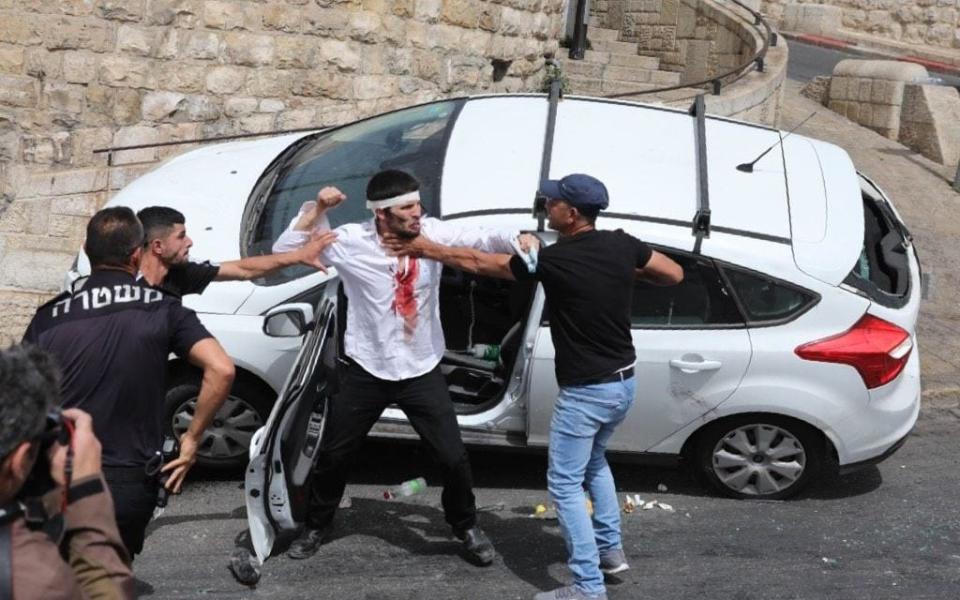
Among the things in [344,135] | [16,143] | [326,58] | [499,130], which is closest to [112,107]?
[16,143]

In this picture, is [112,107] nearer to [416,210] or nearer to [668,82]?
[416,210]

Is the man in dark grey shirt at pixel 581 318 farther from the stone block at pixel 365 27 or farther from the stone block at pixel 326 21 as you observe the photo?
the stone block at pixel 365 27

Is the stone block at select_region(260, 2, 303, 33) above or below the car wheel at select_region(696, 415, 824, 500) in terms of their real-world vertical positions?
above

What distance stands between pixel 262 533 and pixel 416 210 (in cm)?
154

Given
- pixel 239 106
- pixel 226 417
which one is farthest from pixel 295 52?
pixel 226 417

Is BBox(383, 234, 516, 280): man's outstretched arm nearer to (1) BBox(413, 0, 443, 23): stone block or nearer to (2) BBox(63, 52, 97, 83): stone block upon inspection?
(2) BBox(63, 52, 97, 83): stone block

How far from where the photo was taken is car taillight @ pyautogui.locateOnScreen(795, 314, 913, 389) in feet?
19.5

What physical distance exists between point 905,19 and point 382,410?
2080cm

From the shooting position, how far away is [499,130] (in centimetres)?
657

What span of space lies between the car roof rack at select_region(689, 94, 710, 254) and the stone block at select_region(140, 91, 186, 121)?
16.1ft

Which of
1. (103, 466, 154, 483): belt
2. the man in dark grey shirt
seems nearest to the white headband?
the man in dark grey shirt

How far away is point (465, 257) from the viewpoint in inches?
200

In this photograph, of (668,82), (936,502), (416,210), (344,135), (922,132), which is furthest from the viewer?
(668,82)

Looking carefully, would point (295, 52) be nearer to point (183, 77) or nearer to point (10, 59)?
point (183, 77)
